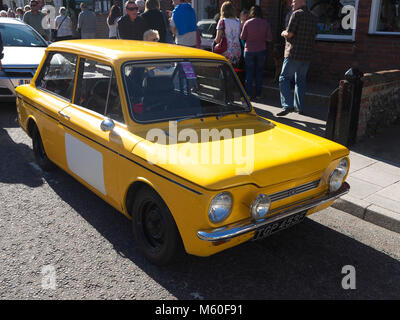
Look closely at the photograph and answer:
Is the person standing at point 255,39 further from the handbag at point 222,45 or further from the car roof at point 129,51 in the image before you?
the car roof at point 129,51

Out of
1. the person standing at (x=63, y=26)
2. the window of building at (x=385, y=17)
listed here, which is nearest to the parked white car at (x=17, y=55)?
the person standing at (x=63, y=26)

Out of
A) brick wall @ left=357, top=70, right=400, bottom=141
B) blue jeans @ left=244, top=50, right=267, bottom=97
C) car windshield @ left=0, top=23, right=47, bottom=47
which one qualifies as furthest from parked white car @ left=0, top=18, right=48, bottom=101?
brick wall @ left=357, top=70, right=400, bottom=141

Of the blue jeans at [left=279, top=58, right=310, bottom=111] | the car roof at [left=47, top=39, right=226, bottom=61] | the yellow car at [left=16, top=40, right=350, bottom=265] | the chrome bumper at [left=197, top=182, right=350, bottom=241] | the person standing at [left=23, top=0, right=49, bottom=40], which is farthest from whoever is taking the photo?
the person standing at [left=23, top=0, right=49, bottom=40]

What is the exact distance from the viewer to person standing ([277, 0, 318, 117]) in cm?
726

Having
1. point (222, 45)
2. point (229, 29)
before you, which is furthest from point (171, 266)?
point (229, 29)

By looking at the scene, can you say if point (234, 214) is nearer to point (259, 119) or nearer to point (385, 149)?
point (259, 119)

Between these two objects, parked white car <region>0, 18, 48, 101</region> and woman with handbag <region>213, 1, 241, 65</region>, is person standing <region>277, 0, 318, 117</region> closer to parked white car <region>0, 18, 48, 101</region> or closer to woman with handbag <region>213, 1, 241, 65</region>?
woman with handbag <region>213, 1, 241, 65</region>

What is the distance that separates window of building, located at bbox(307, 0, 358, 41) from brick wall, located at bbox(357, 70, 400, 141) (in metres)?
2.54

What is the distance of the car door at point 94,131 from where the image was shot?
3730 millimetres

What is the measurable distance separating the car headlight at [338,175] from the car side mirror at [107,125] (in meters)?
1.98

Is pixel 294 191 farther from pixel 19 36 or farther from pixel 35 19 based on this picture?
pixel 35 19

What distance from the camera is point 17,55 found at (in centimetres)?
870
